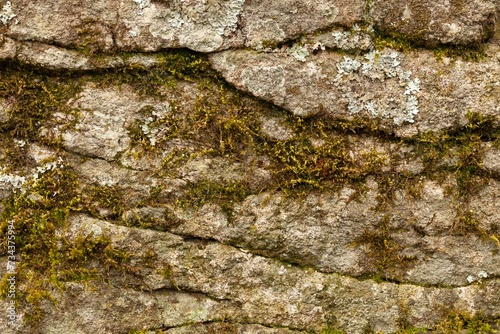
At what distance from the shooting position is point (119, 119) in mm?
3777

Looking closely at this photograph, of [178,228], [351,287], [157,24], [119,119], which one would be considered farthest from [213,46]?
[351,287]

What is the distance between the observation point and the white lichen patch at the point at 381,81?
378 centimetres

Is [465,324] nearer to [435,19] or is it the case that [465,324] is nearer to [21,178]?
[435,19]

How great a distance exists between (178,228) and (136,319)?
0.69 metres

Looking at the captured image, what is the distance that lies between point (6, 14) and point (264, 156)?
2066 mm

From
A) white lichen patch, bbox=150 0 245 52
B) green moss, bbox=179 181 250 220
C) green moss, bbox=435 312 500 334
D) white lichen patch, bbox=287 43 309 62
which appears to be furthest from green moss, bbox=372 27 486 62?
green moss, bbox=435 312 500 334

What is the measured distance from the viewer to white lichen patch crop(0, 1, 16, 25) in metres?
3.67

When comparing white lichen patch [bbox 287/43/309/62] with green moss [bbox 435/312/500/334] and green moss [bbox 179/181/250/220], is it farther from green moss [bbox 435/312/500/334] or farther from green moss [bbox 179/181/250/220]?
green moss [bbox 435/312/500/334]

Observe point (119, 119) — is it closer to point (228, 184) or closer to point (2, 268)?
point (228, 184)

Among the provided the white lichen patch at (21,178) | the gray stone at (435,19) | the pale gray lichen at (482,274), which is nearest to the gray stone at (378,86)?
the gray stone at (435,19)

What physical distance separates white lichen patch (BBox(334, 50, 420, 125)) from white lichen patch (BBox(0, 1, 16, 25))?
2.33m

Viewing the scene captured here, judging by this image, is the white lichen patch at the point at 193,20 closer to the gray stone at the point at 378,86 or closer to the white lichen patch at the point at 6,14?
the gray stone at the point at 378,86

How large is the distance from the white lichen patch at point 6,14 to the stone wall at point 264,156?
2 cm

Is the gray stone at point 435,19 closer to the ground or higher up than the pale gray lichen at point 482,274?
higher up
